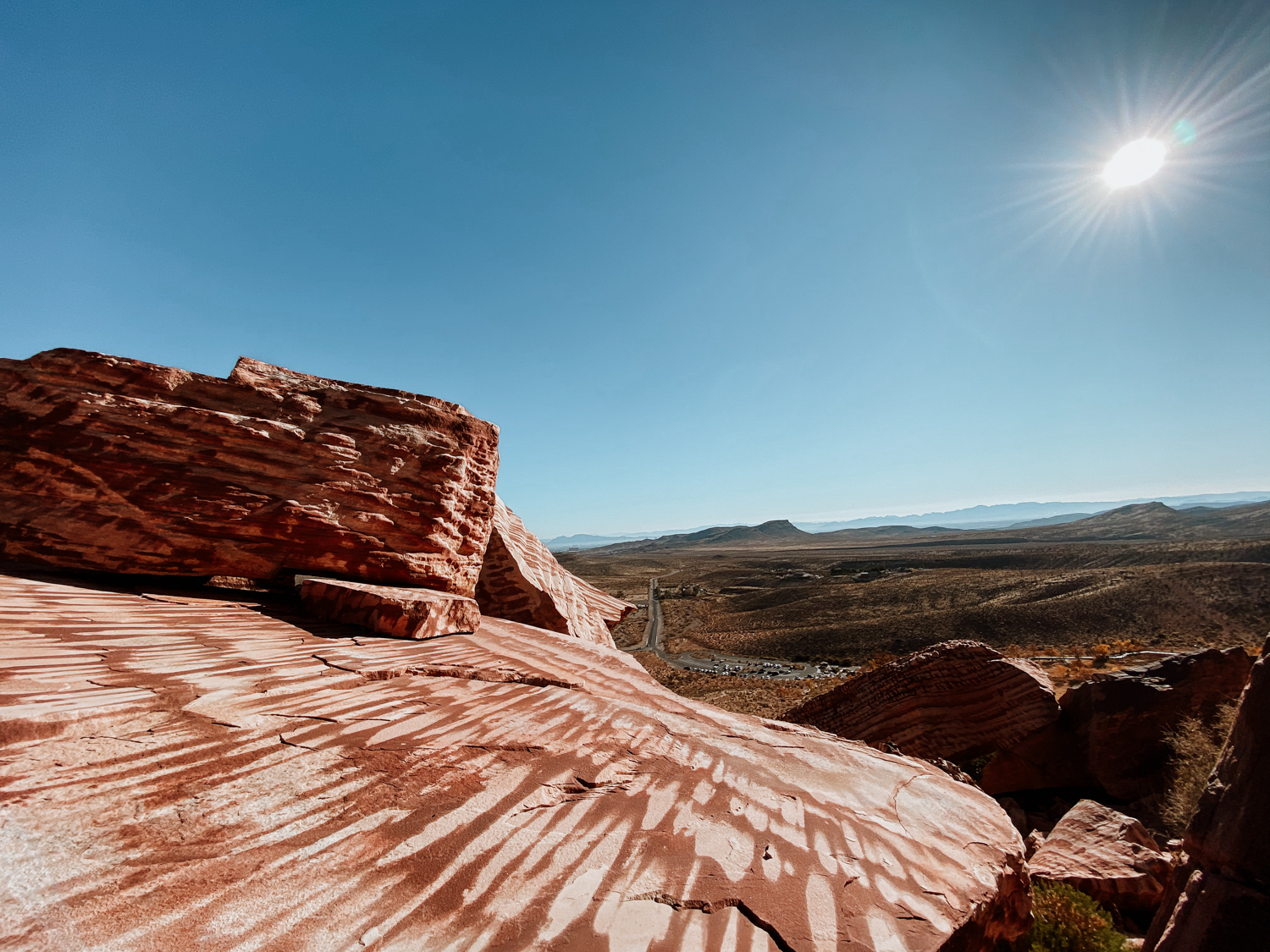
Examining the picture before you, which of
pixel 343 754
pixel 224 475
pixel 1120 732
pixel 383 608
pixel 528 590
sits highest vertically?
pixel 224 475

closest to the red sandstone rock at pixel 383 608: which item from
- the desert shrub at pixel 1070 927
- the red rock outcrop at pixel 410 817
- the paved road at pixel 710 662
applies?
the red rock outcrop at pixel 410 817

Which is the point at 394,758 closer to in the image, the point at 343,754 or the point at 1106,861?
the point at 343,754

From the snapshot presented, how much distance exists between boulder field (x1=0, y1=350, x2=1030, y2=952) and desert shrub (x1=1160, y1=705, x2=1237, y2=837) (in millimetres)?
7134

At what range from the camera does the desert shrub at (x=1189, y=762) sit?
7.46m

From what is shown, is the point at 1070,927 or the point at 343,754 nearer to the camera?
Answer: the point at 343,754

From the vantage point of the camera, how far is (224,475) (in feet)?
14.3

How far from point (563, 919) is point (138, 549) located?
435 cm

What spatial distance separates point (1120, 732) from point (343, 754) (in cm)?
1168

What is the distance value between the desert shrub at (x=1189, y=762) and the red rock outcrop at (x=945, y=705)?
1.58 m

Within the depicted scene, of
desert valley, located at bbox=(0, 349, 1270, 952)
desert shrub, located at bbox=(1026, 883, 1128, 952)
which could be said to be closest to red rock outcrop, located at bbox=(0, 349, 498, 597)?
desert valley, located at bbox=(0, 349, 1270, 952)

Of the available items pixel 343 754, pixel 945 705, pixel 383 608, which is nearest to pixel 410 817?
pixel 343 754

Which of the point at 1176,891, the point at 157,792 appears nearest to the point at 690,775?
the point at 157,792

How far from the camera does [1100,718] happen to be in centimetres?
866

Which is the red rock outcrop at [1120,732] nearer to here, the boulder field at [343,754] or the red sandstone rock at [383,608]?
the boulder field at [343,754]
